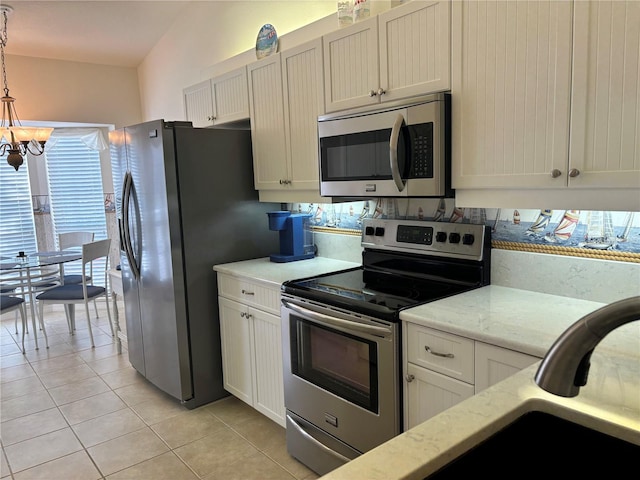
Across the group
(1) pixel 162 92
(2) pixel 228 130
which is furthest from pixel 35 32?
(2) pixel 228 130

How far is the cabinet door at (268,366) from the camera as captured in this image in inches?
104

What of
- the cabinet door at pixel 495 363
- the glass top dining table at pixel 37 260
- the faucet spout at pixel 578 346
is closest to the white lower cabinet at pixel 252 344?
the cabinet door at pixel 495 363

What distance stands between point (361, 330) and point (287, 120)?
4.51 feet

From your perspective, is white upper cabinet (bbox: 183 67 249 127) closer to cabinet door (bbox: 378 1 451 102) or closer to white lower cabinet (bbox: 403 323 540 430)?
cabinet door (bbox: 378 1 451 102)

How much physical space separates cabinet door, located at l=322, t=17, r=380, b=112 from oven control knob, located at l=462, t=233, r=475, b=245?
0.73 m

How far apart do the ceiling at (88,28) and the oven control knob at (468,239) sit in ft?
10.7

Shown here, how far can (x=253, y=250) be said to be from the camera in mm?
3281

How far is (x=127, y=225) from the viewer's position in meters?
3.34

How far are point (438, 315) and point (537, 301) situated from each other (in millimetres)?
435

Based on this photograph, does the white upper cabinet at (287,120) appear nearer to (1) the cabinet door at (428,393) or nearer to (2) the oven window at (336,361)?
(2) the oven window at (336,361)

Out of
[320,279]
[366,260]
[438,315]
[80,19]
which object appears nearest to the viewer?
[438,315]

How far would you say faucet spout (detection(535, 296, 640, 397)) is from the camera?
2.52ft

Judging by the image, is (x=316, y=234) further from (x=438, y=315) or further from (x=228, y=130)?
(x=438, y=315)

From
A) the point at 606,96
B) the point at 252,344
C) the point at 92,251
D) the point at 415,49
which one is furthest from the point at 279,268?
the point at 92,251
